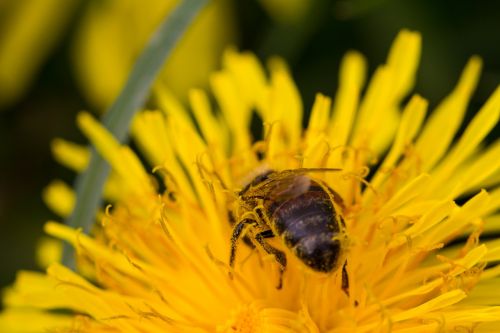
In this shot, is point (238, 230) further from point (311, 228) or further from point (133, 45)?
point (133, 45)

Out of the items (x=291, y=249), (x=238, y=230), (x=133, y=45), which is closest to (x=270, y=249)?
(x=238, y=230)

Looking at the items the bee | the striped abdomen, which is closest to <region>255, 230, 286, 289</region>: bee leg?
the bee

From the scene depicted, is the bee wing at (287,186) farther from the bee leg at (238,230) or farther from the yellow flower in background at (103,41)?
the yellow flower in background at (103,41)

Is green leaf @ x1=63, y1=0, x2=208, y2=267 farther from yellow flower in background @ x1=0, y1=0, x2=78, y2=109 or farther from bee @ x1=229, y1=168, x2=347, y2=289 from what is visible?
yellow flower in background @ x1=0, y1=0, x2=78, y2=109

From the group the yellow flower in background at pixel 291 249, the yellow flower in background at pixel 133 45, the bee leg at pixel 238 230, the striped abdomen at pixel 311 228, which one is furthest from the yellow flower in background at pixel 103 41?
the striped abdomen at pixel 311 228

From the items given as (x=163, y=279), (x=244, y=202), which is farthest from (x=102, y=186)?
(x=244, y=202)

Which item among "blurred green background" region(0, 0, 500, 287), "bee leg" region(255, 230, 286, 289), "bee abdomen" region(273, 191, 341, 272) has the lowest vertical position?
"bee abdomen" region(273, 191, 341, 272)

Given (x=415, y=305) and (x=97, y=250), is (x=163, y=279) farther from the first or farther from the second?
(x=415, y=305)
